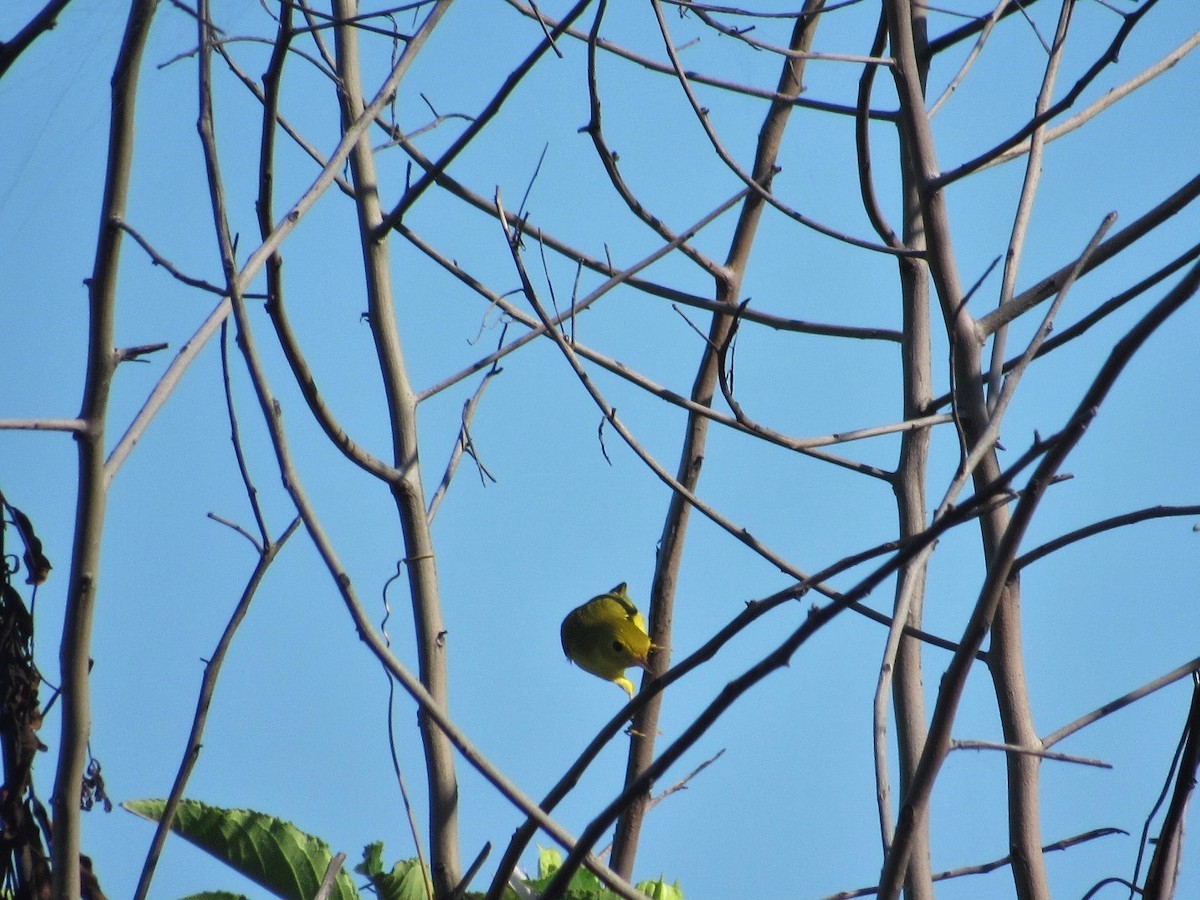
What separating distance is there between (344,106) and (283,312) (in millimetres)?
515

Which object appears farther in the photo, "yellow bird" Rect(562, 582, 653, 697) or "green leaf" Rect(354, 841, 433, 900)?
"yellow bird" Rect(562, 582, 653, 697)

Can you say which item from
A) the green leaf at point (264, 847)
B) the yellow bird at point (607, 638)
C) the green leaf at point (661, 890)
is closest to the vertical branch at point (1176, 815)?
the green leaf at point (661, 890)

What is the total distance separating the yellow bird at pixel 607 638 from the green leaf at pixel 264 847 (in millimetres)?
764

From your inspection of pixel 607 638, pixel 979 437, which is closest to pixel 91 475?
pixel 979 437

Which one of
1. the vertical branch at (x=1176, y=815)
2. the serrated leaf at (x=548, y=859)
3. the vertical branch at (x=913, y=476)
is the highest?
the vertical branch at (x=913, y=476)

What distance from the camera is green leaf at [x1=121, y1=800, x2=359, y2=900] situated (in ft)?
4.26

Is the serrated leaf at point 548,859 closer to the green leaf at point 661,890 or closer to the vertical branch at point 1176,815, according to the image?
the green leaf at point 661,890

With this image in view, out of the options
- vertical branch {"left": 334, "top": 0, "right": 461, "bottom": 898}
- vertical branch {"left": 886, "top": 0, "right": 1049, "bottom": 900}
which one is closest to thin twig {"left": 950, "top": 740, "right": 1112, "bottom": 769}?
vertical branch {"left": 886, "top": 0, "right": 1049, "bottom": 900}

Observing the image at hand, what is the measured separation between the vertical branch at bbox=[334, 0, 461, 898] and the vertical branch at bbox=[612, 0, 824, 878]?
36cm

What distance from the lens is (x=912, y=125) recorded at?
1.43 metres

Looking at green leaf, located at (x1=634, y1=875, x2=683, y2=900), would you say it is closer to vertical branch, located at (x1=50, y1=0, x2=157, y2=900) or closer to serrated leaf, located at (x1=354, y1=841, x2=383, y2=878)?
serrated leaf, located at (x1=354, y1=841, x2=383, y2=878)

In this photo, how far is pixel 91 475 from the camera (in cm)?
98

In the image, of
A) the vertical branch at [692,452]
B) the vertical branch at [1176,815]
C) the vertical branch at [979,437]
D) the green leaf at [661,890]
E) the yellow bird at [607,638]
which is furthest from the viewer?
the yellow bird at [607,638]

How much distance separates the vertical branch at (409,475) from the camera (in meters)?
1.39
